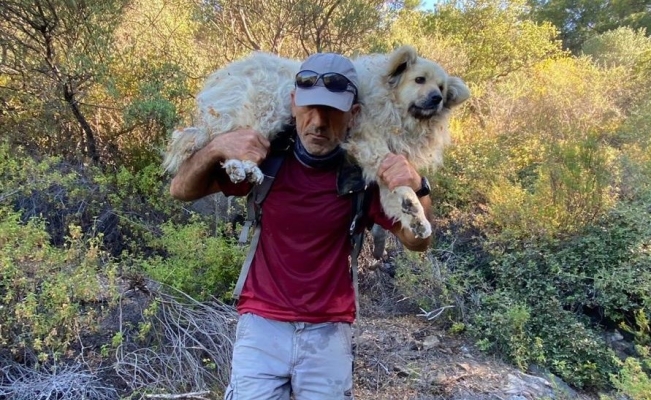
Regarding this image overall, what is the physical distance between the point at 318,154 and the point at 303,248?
48 centimetres

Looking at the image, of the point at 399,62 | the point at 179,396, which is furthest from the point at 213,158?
the point at 179,396

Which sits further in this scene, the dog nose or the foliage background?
the foliage background

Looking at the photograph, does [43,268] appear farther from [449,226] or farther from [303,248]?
[449,226]

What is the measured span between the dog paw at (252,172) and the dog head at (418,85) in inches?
38.0

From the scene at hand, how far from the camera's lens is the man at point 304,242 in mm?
2535

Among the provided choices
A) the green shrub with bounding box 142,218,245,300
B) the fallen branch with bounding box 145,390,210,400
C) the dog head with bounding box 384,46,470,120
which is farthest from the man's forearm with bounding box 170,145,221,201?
the green shrub with bounding box 142,218,245,300

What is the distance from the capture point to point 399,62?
2977 mm

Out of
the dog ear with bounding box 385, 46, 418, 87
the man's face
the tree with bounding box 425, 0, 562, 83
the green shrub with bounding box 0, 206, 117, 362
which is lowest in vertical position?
the green shrub with bounding box 0, 206, 117, 362

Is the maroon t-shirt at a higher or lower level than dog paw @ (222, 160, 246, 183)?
lower

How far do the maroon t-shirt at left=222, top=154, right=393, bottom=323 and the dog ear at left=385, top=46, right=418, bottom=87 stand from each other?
0.73m

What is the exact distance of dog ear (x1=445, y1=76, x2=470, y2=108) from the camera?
305 centimetres

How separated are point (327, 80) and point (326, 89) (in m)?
0.05

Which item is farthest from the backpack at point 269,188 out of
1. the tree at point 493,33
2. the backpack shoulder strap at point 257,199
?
the tree at point 493,33

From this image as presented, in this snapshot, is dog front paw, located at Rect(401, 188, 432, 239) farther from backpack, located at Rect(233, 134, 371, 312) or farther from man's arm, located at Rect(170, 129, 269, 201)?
man's arm, located at Rect(170, 129, 269, 201)
